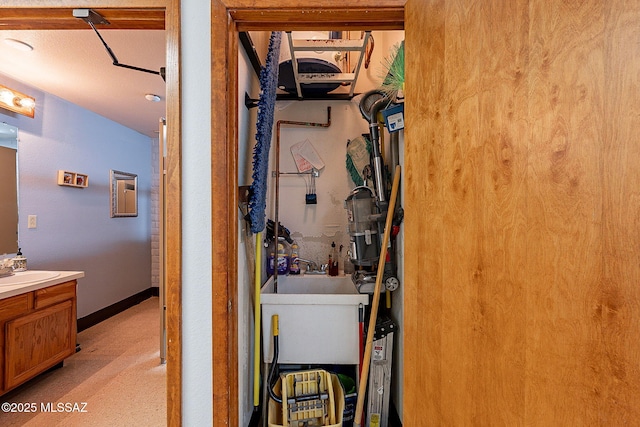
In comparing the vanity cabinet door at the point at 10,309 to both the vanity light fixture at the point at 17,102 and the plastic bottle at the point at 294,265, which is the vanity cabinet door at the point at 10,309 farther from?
the plastic bottle at the point at 294,265

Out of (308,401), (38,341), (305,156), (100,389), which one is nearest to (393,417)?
(308,401)

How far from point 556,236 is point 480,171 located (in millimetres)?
210

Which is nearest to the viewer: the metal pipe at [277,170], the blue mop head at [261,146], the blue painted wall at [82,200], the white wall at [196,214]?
the white wall at [196,214]

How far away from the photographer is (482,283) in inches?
26.9

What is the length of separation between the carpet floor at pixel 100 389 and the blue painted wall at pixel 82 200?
2.47ft

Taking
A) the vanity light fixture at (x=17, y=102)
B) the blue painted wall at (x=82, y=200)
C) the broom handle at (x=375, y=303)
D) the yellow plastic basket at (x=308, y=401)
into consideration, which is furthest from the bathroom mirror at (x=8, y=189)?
the broom handle at (x=375, y=303)

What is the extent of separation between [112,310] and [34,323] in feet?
5.09

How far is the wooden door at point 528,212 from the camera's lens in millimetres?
476

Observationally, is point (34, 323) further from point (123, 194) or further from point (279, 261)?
point (123, 194)

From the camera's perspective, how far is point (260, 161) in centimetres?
148

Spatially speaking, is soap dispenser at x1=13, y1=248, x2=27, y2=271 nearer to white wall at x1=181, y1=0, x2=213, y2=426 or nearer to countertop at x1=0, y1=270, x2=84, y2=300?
countertop at x1=0, y1=270, x2=84, y2=300

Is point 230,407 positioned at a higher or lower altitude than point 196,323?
lower

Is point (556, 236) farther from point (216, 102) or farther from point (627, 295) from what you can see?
point (216, 102)

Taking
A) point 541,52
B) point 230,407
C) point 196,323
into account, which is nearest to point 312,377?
point 230,407
